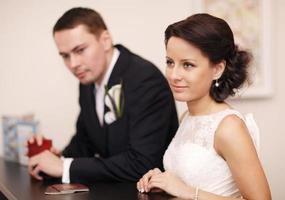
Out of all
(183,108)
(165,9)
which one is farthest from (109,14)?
(183,108)

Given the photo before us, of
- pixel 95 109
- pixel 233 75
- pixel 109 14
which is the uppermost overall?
pixel 109 14

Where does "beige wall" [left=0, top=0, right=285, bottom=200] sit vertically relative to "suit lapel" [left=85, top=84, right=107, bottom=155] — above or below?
above

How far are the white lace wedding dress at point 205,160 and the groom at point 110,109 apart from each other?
24cm

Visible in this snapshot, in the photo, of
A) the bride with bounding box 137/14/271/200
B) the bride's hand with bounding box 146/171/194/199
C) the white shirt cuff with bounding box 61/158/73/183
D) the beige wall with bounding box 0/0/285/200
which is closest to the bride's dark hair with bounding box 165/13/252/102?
the bride with bounding box 137/14/271/200

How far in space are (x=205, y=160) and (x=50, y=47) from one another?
1303 mm

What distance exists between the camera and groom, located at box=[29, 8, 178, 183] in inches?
68.1

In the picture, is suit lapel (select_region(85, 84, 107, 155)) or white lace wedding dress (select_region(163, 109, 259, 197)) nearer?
white lace wedding dress (select_region(163, 109, 259, 197))

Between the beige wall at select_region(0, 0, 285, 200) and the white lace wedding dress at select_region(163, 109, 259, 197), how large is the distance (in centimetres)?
111

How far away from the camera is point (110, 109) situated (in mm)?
1930

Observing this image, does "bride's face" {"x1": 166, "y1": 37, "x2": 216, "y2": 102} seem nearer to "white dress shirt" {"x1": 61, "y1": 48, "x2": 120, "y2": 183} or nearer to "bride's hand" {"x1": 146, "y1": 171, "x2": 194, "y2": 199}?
"bride's hand" {"x1": 146, "y1": 171, "x2": 194, "y2": 199}

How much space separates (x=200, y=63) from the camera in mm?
1453

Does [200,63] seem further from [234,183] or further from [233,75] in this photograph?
[234,183]

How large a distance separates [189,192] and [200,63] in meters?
0.38

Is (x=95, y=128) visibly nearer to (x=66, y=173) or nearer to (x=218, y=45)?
(x=66, y=173)
